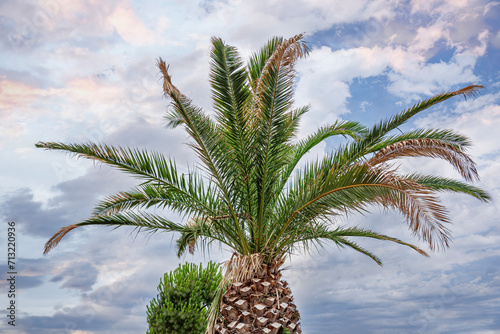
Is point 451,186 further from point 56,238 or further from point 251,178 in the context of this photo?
point 56,238

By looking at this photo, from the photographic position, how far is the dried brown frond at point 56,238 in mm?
8797

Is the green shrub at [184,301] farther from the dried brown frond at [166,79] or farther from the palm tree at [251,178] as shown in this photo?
the dried brown frond at [166,79]

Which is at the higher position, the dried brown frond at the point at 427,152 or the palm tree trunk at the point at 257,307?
the dried brown frond at the point at 427,152

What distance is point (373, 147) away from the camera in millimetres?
8383

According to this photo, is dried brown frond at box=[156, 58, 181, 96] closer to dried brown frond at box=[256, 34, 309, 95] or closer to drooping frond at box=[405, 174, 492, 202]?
dried brown frond at box=[256, 34, 309, 95]

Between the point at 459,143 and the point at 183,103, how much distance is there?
5.03 metres

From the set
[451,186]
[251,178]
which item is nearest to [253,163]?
[251,178]

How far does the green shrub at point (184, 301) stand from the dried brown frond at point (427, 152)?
477 centimetres

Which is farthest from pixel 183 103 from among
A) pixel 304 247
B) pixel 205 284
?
pixel 205 284

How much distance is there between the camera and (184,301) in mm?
9492

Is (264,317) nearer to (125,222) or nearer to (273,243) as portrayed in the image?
(273,243)

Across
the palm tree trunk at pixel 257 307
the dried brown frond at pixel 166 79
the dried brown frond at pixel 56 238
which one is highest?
the dried brown frond at pixel 166 79

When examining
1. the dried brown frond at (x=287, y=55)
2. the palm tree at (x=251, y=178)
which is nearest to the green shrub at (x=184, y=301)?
the palm tree at (x=251, y=178)

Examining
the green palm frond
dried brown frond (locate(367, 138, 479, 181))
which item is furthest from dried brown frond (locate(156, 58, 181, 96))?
dried brown frond (locate(367, 138, 479, 181))
